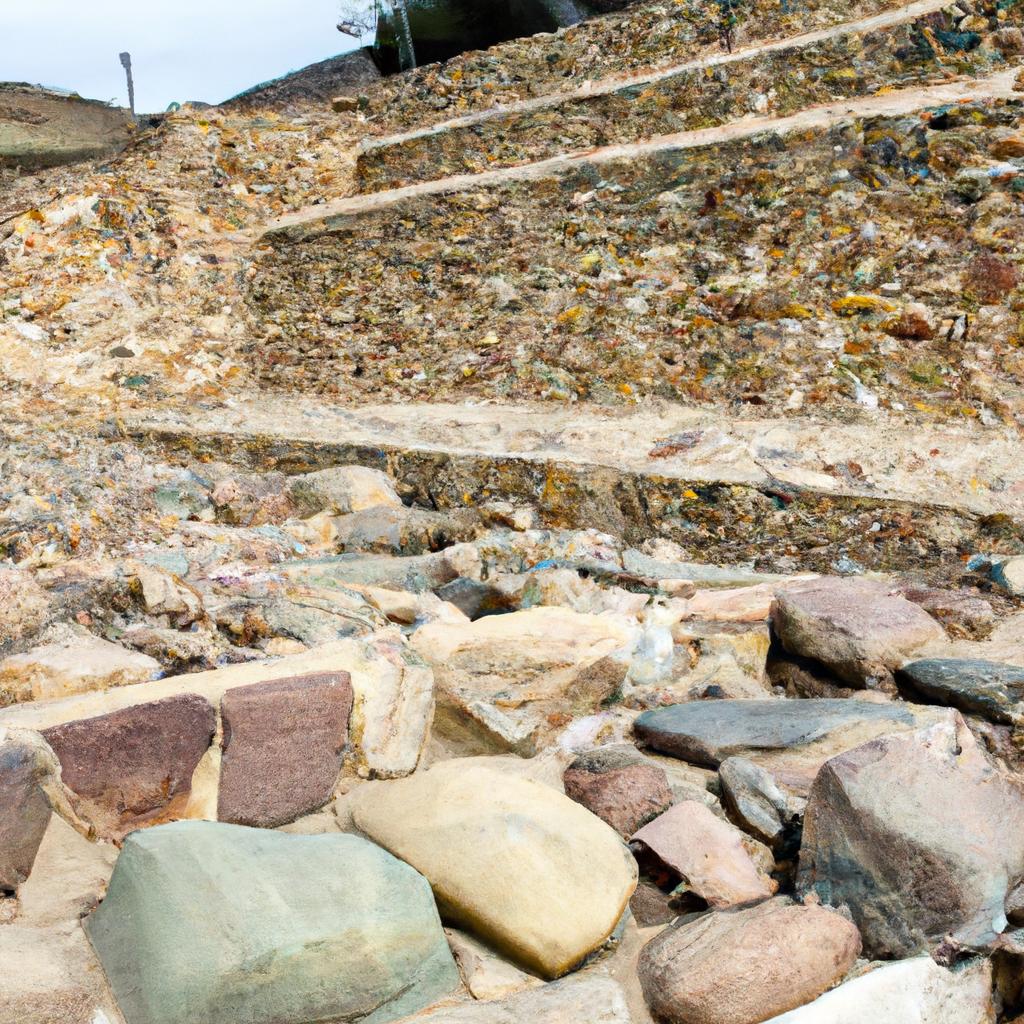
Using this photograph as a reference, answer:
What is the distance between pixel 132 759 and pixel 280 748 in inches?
10.7

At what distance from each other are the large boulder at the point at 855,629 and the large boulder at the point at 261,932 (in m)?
1.43

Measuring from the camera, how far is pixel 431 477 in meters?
4.30

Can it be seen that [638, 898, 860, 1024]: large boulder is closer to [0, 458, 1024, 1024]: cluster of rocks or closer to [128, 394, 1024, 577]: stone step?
[0, 458, 1024, 1024]: cluster of rocks

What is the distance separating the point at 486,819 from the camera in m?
1.72

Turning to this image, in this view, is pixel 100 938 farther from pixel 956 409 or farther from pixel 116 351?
pixel 116 351

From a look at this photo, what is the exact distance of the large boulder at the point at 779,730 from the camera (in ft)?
7.04

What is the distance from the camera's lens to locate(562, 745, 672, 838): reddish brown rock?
1.94 meters

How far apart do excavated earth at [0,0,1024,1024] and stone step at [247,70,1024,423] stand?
0.03 metres

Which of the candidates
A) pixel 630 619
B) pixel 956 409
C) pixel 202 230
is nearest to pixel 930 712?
pixel 630 619

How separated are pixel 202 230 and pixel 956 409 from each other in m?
4.56

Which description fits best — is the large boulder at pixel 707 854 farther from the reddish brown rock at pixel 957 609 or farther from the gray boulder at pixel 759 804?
the reddish brown rock at pixel 957 609

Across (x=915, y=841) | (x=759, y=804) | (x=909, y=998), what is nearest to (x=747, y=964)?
(x=909, y=998)

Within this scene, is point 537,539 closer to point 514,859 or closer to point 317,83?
point 514,859

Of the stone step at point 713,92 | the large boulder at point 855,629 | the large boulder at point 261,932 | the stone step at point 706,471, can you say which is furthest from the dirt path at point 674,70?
the large boulder at point 261,932
